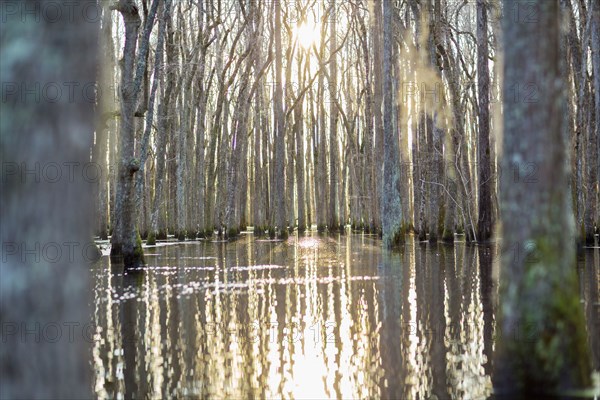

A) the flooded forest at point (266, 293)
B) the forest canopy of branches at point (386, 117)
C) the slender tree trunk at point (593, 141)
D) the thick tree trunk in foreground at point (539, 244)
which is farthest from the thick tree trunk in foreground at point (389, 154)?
the thick tree trunk in foreground at point (539, 244)

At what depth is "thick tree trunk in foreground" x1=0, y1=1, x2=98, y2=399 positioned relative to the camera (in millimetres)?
1303

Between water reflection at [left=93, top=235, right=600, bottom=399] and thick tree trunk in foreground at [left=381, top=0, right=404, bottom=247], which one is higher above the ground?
thick tree trunk in foreground at [left=381, top=0, right=404, bottom=247]

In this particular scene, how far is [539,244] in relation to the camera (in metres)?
2.55

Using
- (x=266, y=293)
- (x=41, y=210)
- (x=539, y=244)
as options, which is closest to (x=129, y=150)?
(x=266, y=293)

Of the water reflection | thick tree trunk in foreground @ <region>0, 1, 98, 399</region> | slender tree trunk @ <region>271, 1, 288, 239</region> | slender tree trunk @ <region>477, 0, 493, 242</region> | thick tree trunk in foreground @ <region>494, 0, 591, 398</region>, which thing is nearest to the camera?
thick tree trunk in foreground @ <region>0, 1, 98, 399</region>

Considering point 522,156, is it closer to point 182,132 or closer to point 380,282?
point 380,282

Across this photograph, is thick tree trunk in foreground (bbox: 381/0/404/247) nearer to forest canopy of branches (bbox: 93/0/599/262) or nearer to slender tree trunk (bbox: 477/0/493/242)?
forest canopy of branches (bbox: 93/0/599/262)

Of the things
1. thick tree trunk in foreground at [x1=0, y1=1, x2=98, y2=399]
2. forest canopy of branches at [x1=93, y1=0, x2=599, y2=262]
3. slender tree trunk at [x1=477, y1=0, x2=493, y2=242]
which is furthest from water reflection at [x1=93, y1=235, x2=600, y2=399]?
slender tree trunk at [x1=477, y1=0, x2=493, y2=242]

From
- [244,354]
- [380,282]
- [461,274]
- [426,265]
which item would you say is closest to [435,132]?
[426,265]

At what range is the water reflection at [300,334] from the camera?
2998mm

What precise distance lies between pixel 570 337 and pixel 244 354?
6.14ft

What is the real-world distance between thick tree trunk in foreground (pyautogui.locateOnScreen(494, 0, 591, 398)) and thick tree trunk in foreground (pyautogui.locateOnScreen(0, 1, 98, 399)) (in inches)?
72.4

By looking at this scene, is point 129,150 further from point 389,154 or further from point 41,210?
point 41,210

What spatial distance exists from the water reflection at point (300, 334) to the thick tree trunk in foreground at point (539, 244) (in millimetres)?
388
